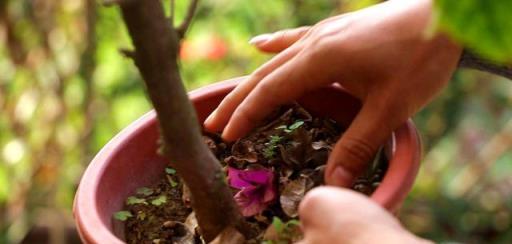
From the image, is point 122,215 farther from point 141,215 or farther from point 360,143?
point 360,143

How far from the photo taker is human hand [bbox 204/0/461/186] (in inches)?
29.8

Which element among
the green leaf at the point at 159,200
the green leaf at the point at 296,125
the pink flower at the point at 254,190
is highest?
the green leaf at the point at 296,125

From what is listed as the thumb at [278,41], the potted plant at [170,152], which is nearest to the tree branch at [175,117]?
the potted plant at [170,152]

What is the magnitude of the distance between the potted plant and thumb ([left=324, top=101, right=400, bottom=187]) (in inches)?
1.0

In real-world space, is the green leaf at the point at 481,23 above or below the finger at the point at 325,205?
above

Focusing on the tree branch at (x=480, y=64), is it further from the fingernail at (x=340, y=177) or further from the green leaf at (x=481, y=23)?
the green leaf at (x=481, y=23)

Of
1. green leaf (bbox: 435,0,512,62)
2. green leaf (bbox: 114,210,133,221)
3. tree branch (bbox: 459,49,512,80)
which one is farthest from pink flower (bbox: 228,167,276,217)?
green leaf (bbox: 435,0,512,62)

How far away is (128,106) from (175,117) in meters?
1.24

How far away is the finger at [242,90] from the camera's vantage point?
2.83 feet

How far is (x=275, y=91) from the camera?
810 mm

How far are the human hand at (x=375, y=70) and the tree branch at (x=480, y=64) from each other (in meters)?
0.08

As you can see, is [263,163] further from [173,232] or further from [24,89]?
[24,89]

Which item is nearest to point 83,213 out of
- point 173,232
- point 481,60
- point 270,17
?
point 173,232

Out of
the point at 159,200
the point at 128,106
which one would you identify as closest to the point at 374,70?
the point at 159,200
